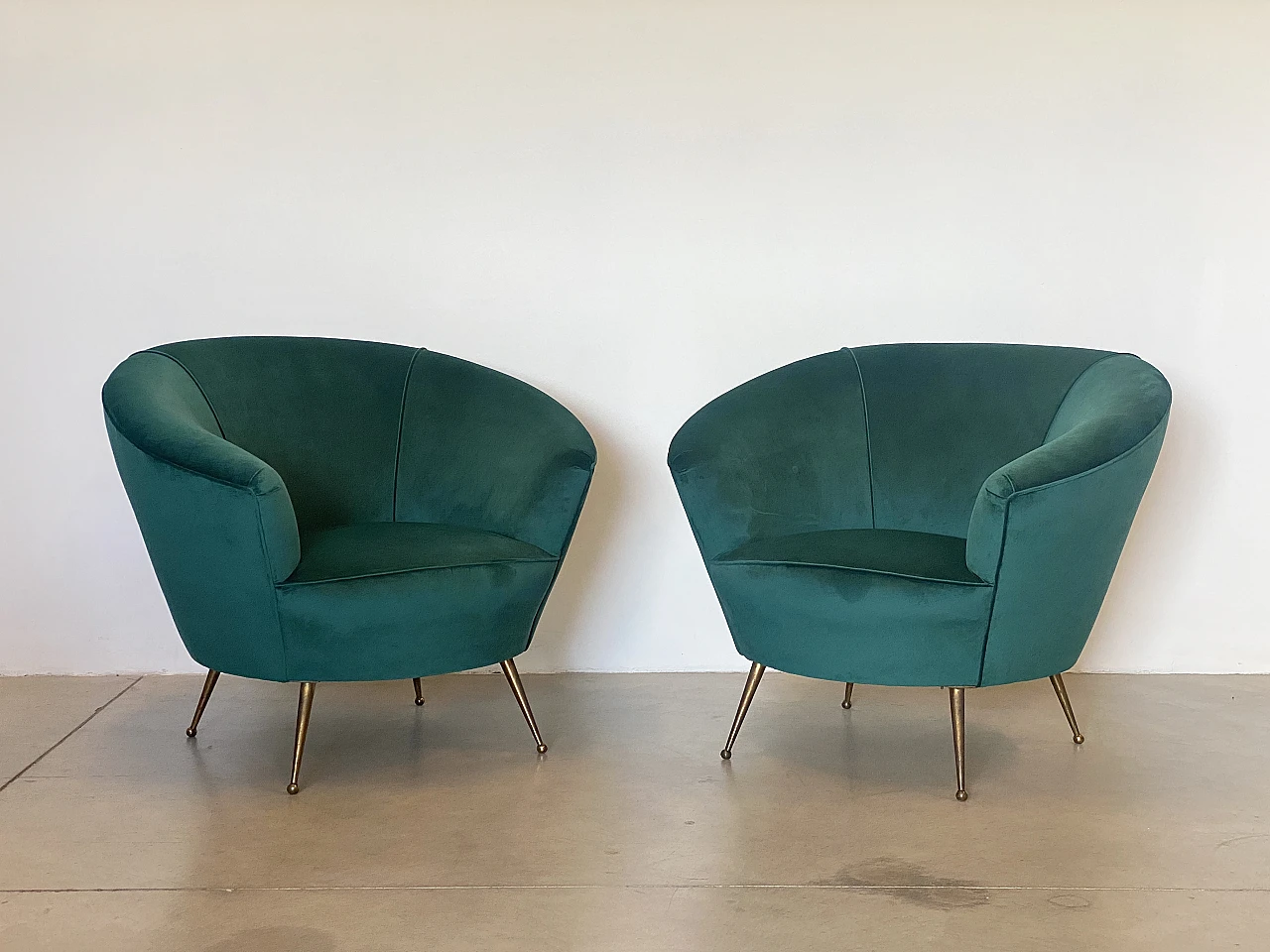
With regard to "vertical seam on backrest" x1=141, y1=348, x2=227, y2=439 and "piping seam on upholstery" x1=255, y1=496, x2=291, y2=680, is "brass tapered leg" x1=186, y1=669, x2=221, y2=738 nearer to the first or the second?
"piping seam on upholstery" x1=255, y1=496, x2=291, y2=680

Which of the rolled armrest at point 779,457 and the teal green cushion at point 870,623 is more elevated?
the rolled armrest at point 779,457

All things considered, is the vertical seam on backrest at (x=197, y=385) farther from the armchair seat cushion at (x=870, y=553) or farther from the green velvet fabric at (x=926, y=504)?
the armchair seat cushion at (x=870, y=553)

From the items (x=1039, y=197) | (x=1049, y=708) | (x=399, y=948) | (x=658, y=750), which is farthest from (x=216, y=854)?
(x=1039, y=197)

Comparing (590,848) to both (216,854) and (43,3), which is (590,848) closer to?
(216,854)

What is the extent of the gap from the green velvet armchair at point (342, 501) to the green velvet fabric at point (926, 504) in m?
0.41

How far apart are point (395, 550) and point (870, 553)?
992 mm

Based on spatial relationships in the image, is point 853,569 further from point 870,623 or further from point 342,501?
point 342,501

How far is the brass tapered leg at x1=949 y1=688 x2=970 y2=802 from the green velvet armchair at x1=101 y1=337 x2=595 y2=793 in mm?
906

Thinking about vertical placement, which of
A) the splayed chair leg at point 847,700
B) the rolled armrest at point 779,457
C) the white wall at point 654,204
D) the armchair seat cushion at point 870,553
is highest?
the white wall at point 654,204

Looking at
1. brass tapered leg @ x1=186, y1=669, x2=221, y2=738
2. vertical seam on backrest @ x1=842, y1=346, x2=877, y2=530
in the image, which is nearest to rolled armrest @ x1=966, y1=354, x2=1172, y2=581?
vertical seam on backrest @ x1=842, y1=346, x2=877, y2=530

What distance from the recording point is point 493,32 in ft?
10.9

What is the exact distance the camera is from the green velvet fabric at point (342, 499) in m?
2.44

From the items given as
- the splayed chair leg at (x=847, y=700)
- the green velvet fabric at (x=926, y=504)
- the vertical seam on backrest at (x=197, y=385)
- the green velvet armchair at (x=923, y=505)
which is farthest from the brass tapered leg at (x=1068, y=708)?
the vertical seam on backrest at (x=197, y=385)

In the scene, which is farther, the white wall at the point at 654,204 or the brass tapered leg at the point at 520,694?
the white wall at the point at 654,204
